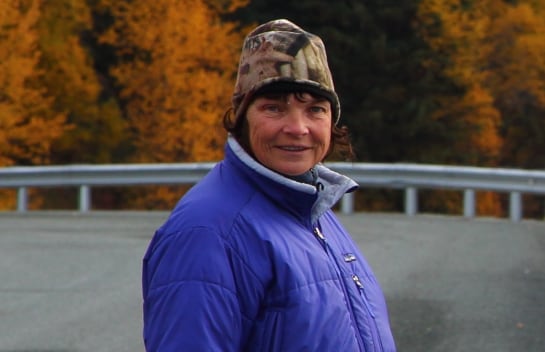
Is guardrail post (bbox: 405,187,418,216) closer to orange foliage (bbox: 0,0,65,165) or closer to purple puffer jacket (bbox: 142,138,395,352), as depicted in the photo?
purple puffer jacket (bbox: 142,138,395,352)

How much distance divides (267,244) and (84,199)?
14.4 m

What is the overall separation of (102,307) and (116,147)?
37222 mm

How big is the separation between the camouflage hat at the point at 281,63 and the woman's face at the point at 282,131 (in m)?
0.03

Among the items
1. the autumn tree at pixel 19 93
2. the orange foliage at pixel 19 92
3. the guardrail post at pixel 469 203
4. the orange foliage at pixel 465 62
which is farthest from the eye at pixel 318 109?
the orange foliage at pixel 465 62

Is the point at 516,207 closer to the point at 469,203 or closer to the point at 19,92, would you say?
the point at 469,203

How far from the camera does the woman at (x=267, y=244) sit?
283cm

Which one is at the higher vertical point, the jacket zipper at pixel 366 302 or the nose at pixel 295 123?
the nose at pixel 295 123

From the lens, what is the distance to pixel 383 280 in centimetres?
1070

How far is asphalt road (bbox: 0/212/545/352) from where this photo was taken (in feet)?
28.4

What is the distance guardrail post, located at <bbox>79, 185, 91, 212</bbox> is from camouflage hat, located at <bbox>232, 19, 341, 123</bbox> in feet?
45.8

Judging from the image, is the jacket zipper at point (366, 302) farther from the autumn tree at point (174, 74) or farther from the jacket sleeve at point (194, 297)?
the autumn tree at point (174, 74)

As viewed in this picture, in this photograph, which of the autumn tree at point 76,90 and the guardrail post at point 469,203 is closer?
the guardrail post at point 469,203

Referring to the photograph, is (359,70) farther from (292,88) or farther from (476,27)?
(292,88)

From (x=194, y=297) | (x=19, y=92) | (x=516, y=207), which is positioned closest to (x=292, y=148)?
(x=194, y=297)
